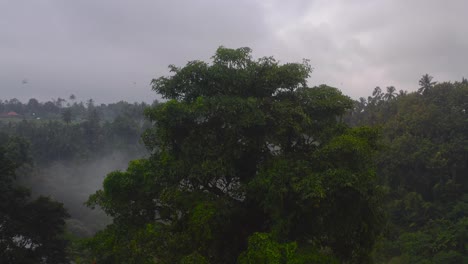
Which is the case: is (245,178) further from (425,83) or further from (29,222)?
(425,83)

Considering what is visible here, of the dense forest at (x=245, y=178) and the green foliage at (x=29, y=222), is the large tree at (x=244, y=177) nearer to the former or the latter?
the dense forest at (x=245, y=178)

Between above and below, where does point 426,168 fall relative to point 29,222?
above

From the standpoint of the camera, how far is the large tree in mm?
9383

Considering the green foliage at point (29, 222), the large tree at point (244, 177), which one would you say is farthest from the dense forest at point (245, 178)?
the green foliage at point (29, 222)

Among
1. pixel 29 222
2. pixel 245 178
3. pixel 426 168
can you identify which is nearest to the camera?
pixel 245 178

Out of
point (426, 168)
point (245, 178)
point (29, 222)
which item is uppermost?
point (426, 168)

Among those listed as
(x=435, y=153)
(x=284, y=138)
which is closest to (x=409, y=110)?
(x=435, y=153)

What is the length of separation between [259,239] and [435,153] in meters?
32.8

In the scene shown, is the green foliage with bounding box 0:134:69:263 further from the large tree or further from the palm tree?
the palm tree

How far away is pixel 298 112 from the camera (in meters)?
10.6

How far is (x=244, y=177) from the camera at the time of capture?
1173 centimetres

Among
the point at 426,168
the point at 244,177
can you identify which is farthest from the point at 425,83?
the point at 244,177

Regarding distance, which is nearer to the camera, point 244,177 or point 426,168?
point 244,177

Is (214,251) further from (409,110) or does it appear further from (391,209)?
(409,110)
